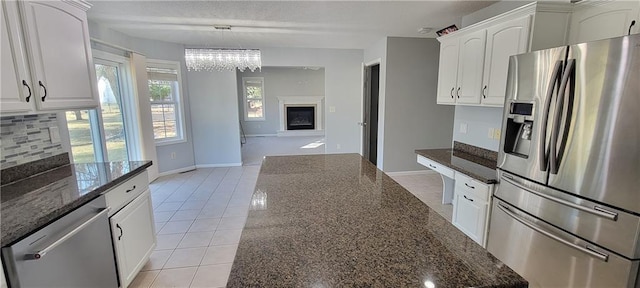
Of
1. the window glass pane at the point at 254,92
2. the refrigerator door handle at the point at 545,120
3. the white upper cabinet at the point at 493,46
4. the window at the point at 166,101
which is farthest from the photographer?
the window glass pane at the point at 254,92

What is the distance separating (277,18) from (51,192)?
263 cm

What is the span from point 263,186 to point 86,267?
41.0 inches

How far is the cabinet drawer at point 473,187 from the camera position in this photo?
2141 mm

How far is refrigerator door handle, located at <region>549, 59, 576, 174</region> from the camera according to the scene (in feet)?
5.00

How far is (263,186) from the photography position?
5.62 feet

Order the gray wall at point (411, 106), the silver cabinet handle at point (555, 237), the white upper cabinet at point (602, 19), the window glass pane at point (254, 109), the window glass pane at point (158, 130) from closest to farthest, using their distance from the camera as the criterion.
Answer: the silver cabinet handle at point (555, 237) → the white upper cabinet at point (602, 19) → the gray wall at point (411, 106) → the window glass pane at point (158, 130) → the window glass pane at point (254, 109)

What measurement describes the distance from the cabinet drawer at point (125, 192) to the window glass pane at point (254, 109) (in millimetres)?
7274

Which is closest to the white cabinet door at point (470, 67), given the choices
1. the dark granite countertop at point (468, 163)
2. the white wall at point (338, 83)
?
the dark granite countertop at point (468, 163)

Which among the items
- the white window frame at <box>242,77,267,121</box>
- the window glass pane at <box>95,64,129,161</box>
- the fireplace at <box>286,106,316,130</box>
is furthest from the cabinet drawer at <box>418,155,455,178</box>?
the white window frame at <box>242,77,267,121</box>

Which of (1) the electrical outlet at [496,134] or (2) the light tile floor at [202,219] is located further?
(1) the electrical outlet at [496,134]

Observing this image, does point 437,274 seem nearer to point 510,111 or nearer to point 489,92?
point 510,111

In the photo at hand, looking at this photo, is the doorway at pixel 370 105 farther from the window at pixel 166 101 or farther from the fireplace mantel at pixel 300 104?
the fireplace mantel at pixel 300 104

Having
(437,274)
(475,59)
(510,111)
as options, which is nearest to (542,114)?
(510,111)

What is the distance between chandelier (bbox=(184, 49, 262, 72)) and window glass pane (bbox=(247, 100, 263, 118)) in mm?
5153
